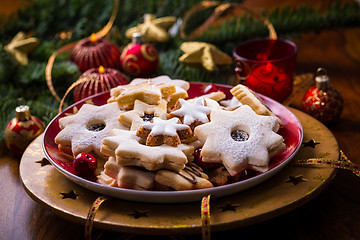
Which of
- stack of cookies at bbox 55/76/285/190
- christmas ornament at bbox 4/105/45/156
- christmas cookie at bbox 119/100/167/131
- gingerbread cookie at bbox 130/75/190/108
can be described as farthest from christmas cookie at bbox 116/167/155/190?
christmas ornament at bbox 4/105/45/156

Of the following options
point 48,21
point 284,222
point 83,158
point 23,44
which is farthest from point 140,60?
point 284,222

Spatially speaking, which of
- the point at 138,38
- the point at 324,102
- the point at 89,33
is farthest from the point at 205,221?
the point at 89,33

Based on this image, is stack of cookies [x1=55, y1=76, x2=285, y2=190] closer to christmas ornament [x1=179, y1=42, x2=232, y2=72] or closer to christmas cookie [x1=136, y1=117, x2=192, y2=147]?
christmas cookie [x1=136, y1=117, x2=192, y2=147]

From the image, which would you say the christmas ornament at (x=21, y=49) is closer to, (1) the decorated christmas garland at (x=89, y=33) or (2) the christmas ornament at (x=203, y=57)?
(1) the decorated christmas garland at (x=89, y=33)

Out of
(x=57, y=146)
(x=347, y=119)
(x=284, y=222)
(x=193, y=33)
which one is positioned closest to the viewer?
(x=284, y=222)

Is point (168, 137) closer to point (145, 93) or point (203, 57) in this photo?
point (145, 93)

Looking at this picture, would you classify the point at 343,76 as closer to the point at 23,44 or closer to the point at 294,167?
the point at 294,167

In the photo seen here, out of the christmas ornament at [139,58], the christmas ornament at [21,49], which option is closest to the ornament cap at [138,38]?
the christmas ornament at [139,58]
